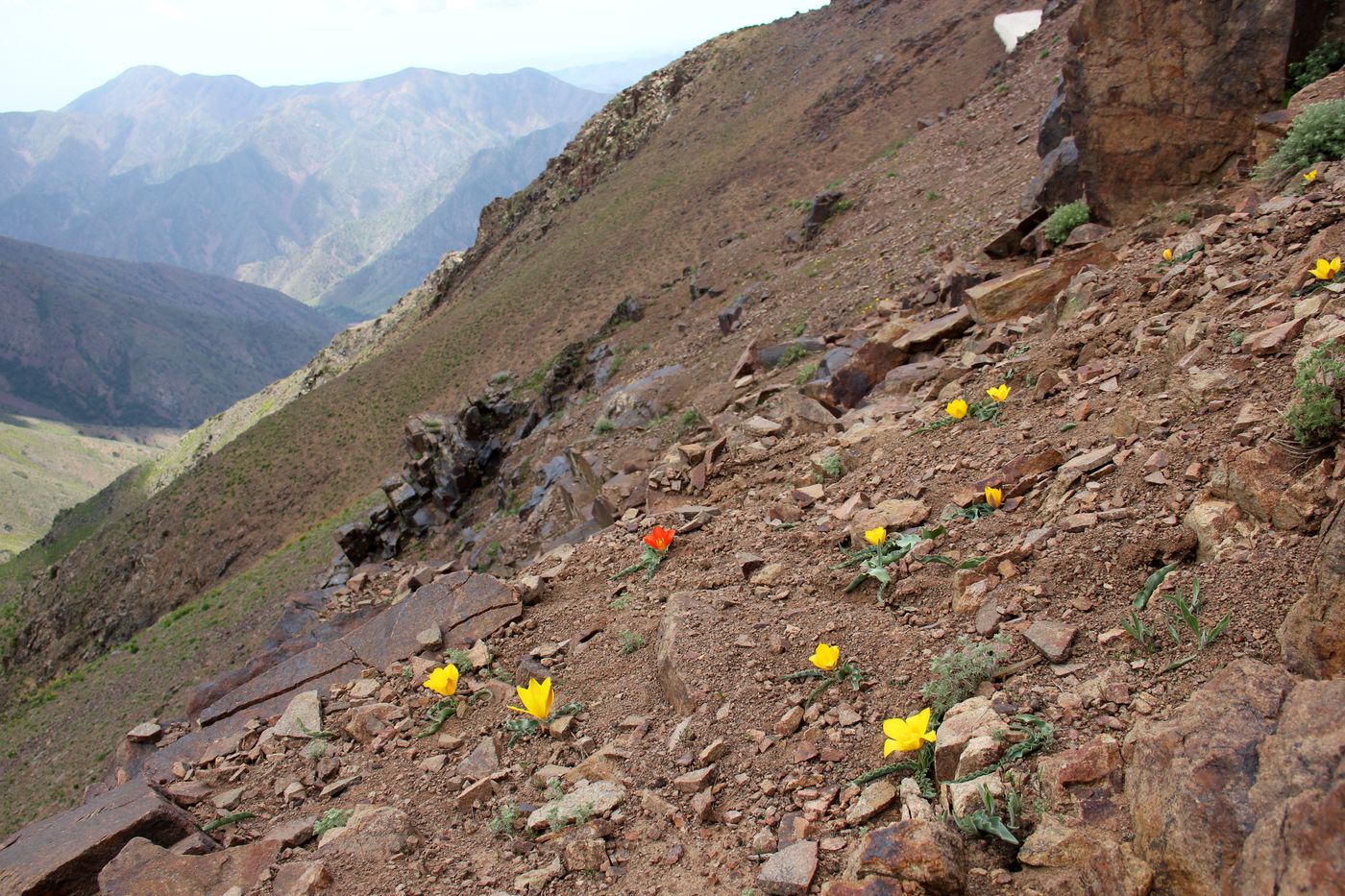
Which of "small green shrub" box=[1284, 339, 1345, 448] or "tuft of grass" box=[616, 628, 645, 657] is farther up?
→ "small green shrub" box=[1284, 339, 1345, 448]

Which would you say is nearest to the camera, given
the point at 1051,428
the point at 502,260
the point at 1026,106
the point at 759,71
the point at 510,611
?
the point at 1051,428

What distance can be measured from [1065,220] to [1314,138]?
2.51 m

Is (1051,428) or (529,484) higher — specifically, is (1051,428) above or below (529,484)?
above

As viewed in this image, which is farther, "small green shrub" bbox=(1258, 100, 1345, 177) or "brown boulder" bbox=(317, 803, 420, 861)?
"small green shrub" bbox=(1258, 100, 1345, 177)

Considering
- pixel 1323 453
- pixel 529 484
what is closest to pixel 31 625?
pixel 529 484

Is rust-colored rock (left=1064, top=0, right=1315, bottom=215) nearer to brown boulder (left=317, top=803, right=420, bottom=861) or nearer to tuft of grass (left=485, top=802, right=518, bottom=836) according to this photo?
tuft of grass (left=485, top=802, right=518, bottom=836)

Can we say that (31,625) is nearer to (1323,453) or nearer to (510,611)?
(510,611)

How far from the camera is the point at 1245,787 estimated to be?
77.8 inches

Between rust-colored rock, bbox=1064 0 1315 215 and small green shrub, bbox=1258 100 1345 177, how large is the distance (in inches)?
58.0

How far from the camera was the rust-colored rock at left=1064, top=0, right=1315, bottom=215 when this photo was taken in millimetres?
7816

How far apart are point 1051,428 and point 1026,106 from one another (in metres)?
16.1

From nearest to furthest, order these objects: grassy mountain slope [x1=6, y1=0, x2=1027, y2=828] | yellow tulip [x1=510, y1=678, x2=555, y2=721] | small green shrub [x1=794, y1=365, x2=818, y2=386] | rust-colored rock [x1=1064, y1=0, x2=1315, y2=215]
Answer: yellow tulip [x1=510, y1=678, x2=555, y2=721], rust-colored rock [x1=1064, y1=0, x2=1315, y2=215], small green shrub [x1=794, y1=365, x2=818, y2=386], grassy mountain slope [x1=6, y1=0, x2=1027, y2=828]

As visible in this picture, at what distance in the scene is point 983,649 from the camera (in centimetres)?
311

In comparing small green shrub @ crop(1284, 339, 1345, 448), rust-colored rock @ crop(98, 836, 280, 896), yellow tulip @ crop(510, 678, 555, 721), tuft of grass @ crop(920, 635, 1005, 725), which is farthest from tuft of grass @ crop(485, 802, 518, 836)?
small green shrub @ crop(1284, 339, 1345, 448)
